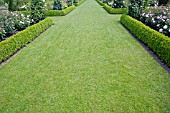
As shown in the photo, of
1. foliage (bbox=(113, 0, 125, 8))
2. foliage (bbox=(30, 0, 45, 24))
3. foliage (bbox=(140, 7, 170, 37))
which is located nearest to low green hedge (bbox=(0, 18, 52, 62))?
foliage (bbox=(30, 0, 45, 24))

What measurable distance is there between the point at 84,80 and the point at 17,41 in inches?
150

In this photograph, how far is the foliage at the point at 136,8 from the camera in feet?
40.3

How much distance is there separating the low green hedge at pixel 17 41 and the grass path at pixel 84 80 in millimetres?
291

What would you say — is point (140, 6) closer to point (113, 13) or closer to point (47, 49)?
point (113, 13)

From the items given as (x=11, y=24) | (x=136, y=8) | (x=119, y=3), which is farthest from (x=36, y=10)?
(x=119, y=3)

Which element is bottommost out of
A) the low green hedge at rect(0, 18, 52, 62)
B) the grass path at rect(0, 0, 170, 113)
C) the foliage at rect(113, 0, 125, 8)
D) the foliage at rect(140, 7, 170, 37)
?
the grass path at rect(0, 0, 170, 113)

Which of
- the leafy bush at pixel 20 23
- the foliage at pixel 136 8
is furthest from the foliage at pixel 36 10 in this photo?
the foliage at pixel 136 8

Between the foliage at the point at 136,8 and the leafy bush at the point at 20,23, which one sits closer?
the leafy bush at the point at 20,23

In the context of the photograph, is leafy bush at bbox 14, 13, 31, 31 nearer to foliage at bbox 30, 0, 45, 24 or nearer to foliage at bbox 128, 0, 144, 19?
foliage at bbox 30, 0, 45, 24

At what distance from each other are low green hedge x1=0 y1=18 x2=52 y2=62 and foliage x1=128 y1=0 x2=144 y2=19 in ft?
18.5

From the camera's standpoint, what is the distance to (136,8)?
1256 cm

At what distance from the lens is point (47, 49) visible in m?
7.93

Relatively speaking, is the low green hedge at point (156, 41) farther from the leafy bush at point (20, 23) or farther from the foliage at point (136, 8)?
the leafy bush at point (20, 23)

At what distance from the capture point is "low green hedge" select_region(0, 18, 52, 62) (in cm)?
662
